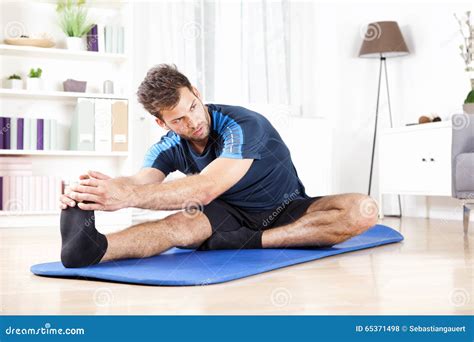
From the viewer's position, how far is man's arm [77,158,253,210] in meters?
1.79

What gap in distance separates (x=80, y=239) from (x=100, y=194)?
0.15 m

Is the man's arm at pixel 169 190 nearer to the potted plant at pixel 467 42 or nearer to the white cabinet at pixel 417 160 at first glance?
the white cabinet at pixel 417 160

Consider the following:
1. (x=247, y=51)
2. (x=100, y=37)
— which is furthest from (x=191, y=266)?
(x=247, y=51)

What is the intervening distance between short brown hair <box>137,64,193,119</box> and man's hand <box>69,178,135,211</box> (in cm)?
40

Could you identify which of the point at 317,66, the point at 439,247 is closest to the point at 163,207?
the point at 439,247

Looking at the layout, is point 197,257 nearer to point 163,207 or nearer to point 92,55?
point 163,207

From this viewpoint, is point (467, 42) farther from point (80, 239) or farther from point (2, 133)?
point (80, 239)

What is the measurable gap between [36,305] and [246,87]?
3576 millimetres

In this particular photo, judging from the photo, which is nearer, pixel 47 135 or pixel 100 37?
pixel 47 135

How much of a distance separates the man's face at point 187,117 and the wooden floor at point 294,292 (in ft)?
1.81

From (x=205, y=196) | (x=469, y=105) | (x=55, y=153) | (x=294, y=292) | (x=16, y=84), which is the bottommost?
(x=294, y=292)

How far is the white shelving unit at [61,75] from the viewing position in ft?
13.8

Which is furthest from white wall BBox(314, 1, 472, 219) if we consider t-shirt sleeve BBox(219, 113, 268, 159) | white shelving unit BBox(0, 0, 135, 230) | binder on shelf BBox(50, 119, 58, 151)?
t-shirt sleeve BBox(219, 113, 268, 159)

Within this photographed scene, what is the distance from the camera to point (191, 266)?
6.57 feet
